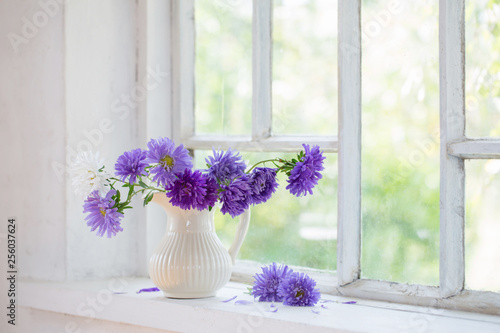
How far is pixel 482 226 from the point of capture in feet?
4.45

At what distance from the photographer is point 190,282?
1.46 m

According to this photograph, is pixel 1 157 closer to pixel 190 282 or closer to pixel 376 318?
pixel 190 282

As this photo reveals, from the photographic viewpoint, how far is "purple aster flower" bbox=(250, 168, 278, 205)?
139 cm

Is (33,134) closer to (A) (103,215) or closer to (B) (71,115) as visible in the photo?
(B) (71,115)

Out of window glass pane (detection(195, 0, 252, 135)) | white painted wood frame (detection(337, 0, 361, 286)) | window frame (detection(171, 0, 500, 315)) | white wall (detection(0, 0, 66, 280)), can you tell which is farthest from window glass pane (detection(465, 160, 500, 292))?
white wall (detection(0, 0, 66, 280))

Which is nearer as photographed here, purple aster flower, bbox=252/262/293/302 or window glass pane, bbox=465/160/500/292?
window glass pane, bbox=465/160/500/292

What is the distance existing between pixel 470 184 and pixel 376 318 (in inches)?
14.7

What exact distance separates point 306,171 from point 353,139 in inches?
9.5

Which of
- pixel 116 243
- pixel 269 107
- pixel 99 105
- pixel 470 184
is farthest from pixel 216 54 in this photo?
pixel 470 184
